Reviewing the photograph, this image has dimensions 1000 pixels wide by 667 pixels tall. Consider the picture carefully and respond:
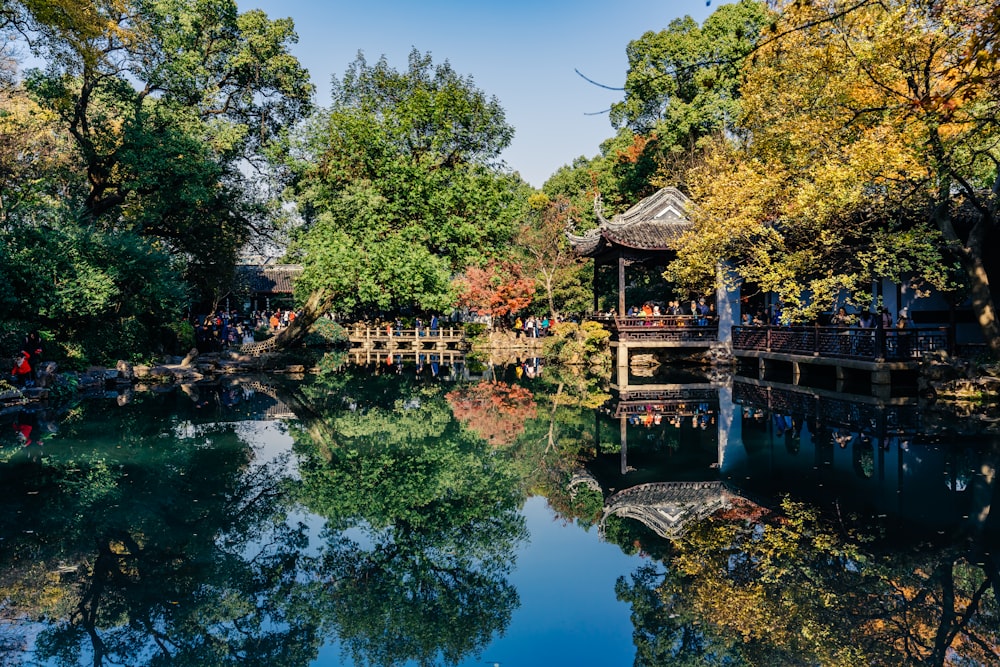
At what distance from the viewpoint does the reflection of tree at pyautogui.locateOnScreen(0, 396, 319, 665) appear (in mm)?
4074

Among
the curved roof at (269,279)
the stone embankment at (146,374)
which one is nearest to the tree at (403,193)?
the stone embankment at (146,374)

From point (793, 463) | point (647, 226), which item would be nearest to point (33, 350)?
point (793, 463)

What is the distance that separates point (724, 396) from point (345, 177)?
17.9m

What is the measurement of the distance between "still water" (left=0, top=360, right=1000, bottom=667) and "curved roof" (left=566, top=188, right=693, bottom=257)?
9.38 m

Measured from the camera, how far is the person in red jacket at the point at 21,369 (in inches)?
546

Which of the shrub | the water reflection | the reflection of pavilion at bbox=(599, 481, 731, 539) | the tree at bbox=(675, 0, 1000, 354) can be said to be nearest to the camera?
the water reflection

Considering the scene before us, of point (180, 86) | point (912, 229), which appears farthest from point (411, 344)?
point (912, 229)

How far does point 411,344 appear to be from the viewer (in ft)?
97.2

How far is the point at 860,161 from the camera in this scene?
1141cm

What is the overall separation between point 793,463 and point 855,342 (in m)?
→ 7.50

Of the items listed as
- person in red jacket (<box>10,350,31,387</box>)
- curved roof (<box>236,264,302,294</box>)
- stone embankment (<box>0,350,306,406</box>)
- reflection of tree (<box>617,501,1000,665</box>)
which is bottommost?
reflection of tree (<box>617,501,1000,665</box>)

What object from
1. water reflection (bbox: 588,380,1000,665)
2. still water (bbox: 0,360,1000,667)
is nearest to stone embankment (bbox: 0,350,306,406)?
still water (bbox: 0,360,1000,667)

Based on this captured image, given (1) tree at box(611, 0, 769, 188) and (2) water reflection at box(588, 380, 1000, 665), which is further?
(1) tree at box(611, 0, 769, 188)

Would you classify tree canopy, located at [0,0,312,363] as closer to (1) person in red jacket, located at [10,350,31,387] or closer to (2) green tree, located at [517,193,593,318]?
(1) person in red jacket, located at [10,350,31,387]
